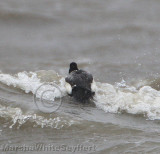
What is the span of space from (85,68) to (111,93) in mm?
2429

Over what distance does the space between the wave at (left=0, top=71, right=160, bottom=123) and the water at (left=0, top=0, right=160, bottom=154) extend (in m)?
0.02

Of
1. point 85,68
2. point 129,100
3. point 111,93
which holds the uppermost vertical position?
point 85,68

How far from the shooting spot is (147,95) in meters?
8.55

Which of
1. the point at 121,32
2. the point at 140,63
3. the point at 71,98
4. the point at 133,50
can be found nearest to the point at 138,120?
the point at 71,98

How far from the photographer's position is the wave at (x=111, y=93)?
7789 millimetres

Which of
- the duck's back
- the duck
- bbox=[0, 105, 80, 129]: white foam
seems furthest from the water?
the duck's back

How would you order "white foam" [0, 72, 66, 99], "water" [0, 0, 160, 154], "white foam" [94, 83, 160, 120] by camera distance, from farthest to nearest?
"white foam" [0, 72, 66, 99] → "white foam" [94, 83, 160, 120] → "water" [0, 0, 160, 154]

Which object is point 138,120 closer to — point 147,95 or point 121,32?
point 147,95

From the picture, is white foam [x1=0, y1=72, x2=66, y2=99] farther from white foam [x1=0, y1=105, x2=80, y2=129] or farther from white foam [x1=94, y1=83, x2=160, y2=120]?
white foam [x1=0, y1=105, x2=80, y2=129]

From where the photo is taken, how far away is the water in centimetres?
669

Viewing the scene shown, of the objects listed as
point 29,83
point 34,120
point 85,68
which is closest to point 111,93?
point 29,83

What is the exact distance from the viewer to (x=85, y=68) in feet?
36.2

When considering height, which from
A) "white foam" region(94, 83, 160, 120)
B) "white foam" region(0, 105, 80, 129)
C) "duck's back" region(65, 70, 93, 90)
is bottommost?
"white foam" region(0, 105, 80, 129)

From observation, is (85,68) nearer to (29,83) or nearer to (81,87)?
(29,83)
